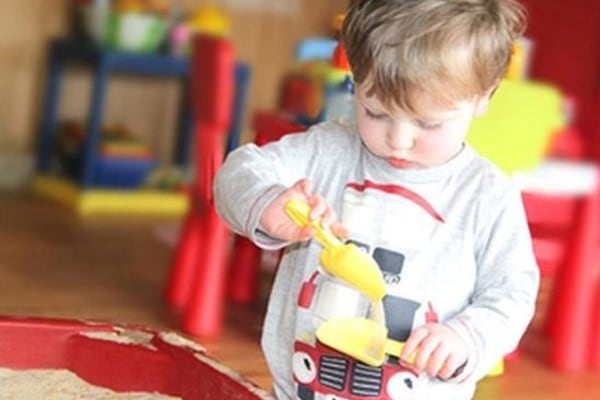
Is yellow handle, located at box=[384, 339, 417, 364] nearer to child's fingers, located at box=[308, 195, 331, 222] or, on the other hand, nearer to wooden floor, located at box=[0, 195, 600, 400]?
child's fingers, located at box=[308, 195, 331, 222]

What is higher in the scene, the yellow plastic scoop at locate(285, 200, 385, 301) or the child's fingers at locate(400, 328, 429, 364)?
the yellow plastic scoop at locate(285, 200, 385, 301)

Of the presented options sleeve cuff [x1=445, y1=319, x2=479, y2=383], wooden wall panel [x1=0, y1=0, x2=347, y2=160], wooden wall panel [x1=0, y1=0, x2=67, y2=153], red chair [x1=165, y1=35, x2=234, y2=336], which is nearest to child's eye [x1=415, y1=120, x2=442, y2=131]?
sleeve cuff [x1=445, y1=319, x2=479, y2=383]

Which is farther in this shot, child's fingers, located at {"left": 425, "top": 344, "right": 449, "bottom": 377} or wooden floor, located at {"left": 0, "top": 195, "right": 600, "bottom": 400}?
wooden floor, located at {"left": 0, "top": 195, "right": 600, "bottom": 400}

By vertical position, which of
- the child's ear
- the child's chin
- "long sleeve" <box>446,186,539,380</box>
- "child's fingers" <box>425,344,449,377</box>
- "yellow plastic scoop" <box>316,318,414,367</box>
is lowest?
"yellow plastic scoop" <box>316,318,414,367</box>

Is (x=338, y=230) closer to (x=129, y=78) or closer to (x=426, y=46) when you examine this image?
(x=426, y=46)

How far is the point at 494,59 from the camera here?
606 millimetres

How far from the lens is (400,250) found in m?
0.65

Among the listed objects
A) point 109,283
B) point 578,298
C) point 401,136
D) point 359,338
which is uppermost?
point 401,136

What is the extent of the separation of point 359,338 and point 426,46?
17cm

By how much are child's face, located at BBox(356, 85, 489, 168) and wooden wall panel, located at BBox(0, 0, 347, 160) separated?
1.65 metres

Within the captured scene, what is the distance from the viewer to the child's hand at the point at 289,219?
0.59 m

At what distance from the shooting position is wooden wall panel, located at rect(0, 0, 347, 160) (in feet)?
7.43

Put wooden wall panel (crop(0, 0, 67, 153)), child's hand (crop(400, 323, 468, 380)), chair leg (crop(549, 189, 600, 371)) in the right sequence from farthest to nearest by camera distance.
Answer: wooden wall panel (crop(0, 0, 67, 153)) → chair leg (crop(549, 189, 600, 371)) → child's hand (crop(400, 323, 468, 380))

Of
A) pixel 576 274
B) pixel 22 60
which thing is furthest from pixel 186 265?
pixel 22 60
